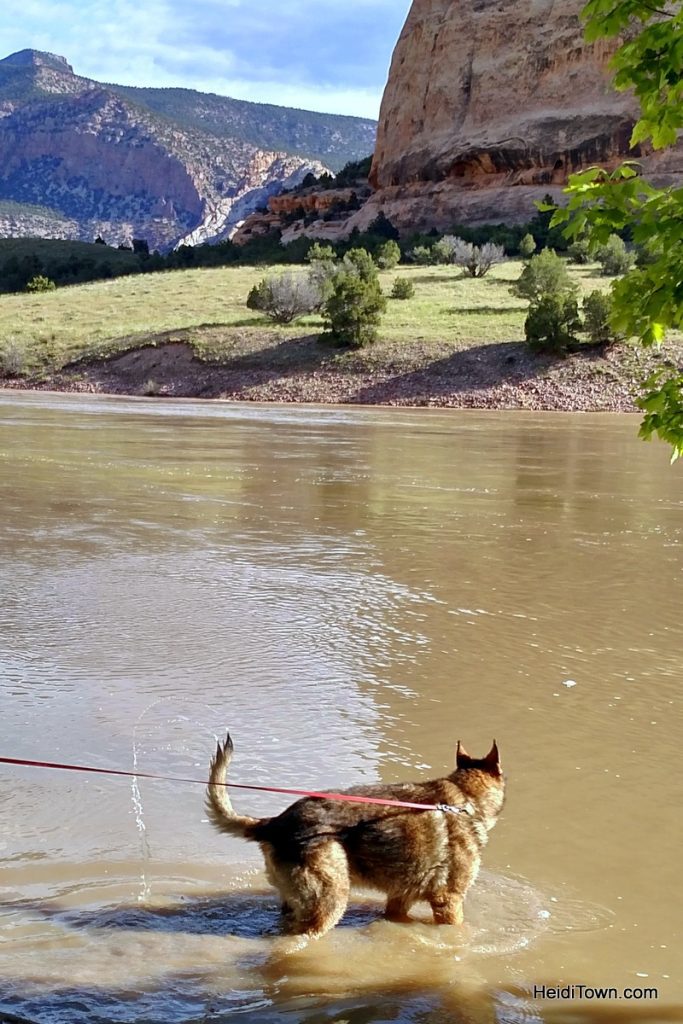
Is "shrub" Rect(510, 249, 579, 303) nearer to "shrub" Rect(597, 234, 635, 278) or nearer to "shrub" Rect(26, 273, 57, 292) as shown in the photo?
"shrub" Rect(597, 234, 635, 278)

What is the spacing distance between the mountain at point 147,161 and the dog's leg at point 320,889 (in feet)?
589

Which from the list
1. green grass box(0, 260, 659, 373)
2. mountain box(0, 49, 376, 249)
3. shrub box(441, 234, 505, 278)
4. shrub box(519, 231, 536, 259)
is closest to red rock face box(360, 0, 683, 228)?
shrub box(519, 231, 536, 259)

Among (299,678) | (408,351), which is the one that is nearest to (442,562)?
(299,678)

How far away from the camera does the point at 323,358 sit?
40.2 meters

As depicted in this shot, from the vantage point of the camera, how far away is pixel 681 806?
4969 mm

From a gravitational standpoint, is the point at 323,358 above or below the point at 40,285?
below

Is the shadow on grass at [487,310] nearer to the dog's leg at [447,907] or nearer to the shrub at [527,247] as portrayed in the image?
the shrub at [527,247]

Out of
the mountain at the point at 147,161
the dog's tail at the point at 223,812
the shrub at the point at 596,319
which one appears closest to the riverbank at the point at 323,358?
the shrub at the point at 596,319

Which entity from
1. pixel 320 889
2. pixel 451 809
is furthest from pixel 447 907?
pixel 320 889

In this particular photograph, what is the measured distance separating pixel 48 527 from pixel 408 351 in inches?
1130

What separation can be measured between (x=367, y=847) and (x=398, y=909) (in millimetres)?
407

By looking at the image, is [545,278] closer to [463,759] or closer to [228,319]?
[228,319]

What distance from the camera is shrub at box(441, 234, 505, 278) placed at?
58812 millimetres

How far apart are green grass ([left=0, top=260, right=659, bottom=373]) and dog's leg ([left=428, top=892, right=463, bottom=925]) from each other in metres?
35.1
